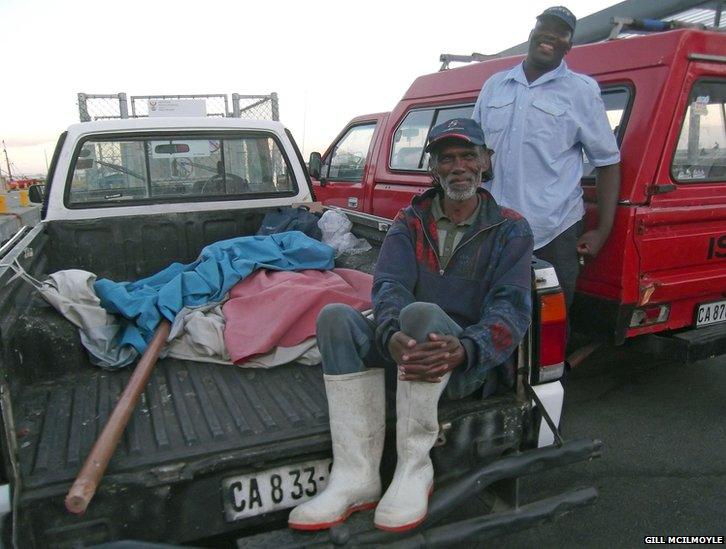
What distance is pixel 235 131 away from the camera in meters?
4.45

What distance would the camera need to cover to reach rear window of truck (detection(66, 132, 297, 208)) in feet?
13.5

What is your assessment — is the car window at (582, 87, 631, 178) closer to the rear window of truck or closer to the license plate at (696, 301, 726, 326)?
the license plate at (696, 301, 726, 326)

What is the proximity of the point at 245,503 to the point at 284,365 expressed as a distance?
90 centimetres

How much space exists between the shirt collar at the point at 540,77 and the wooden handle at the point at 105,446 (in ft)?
7.93

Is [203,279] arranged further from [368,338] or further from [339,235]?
[368,338]

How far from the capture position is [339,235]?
4023mm

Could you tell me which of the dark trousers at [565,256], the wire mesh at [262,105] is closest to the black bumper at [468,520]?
the dark trousers at [565,256]

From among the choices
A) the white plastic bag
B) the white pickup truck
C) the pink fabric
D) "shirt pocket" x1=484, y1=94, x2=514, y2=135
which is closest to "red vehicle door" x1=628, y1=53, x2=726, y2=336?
"shirt pocket" x1=484, y1=94, x2=514, y2=135

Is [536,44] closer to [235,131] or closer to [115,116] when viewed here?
[235,131]

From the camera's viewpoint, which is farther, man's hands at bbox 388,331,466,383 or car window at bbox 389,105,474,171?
car window at bbox 389,105,474,171

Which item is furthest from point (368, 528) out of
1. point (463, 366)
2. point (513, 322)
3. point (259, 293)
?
point (259, 293)

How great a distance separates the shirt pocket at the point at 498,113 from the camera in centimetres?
329

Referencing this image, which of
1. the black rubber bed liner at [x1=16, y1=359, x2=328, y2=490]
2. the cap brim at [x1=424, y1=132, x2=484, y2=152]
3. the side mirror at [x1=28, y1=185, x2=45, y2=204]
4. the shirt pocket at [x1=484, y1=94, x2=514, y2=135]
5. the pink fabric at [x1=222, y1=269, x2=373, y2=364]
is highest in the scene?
the shirt pocket at [x1=484, y1=94, x2=514, y2=135]

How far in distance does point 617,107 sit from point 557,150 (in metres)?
0.63
